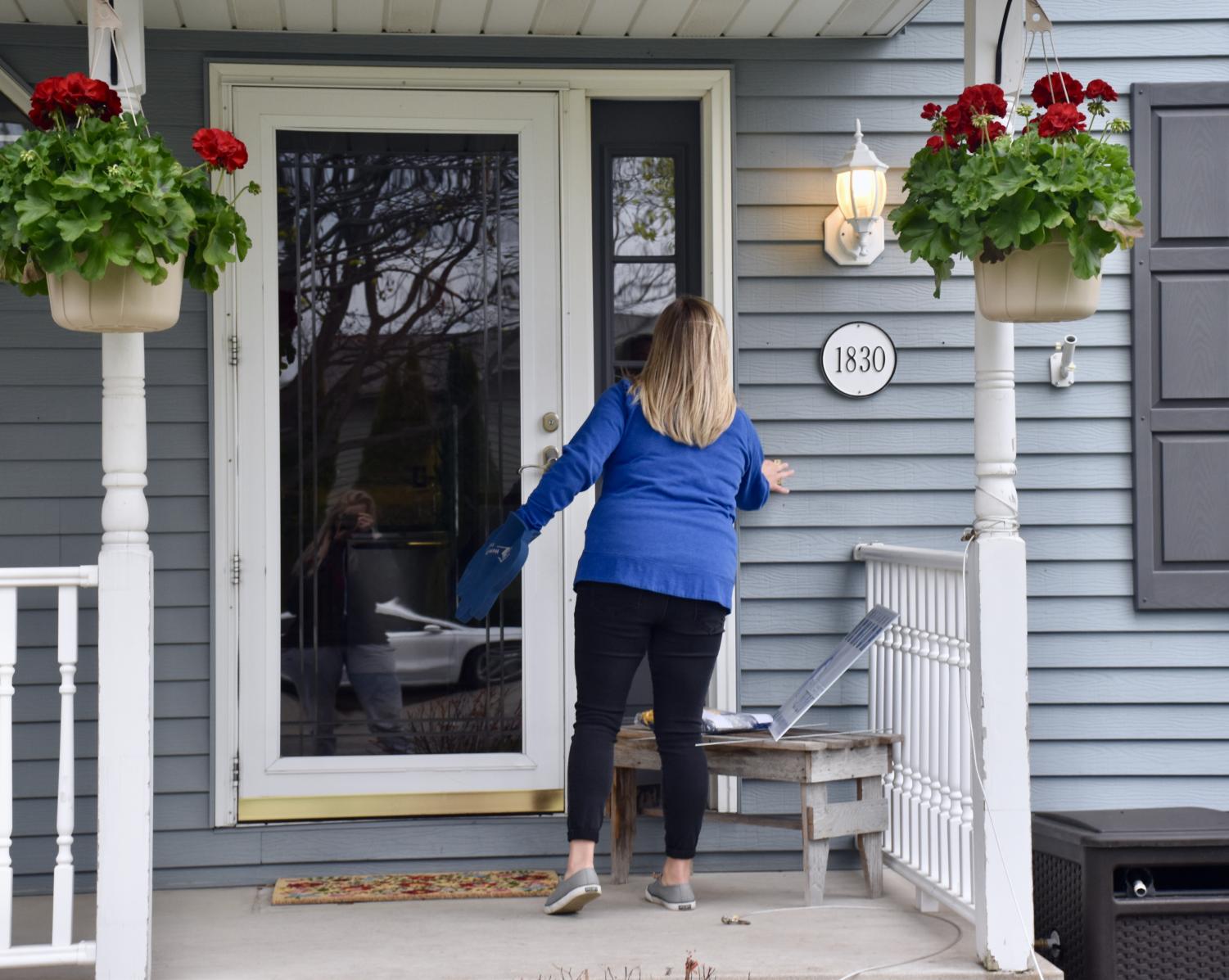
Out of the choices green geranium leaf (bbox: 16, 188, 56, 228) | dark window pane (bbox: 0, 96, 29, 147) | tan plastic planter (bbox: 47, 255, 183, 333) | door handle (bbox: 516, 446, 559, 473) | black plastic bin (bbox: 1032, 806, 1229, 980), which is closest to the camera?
green geranium leaf (bbox: 16, 188, 56, 228)

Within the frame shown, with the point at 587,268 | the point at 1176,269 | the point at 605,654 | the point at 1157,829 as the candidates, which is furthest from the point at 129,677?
the point at 1176,269

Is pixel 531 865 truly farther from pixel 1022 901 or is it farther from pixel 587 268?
pixel 587 268

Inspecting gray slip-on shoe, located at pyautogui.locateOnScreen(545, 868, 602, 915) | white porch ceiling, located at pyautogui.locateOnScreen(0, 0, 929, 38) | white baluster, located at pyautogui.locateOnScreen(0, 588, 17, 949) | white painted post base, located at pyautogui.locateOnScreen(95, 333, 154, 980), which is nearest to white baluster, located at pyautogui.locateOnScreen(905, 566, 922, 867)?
gray slip-on shoe, located at pyautogui.locateOnScreen(545, 868, 602, 915)

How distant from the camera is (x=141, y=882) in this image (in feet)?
9.69

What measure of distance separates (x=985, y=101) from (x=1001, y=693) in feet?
4.30

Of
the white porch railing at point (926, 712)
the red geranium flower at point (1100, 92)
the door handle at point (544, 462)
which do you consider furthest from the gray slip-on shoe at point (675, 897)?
the red geranium flower at point (1100, 92)

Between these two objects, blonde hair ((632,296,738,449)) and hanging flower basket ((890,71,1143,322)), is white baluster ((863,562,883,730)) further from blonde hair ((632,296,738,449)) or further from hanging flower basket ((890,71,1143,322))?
hanging flower basket ((890,71,1143,322))

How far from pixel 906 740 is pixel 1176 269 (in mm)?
1707

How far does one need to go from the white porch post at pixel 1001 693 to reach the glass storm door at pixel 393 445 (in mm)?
1407

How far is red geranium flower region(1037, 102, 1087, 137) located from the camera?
2889 mm

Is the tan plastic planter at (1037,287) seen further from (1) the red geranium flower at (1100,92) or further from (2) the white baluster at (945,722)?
(2) the white baluster at (945,722)

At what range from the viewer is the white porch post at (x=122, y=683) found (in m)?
2.93

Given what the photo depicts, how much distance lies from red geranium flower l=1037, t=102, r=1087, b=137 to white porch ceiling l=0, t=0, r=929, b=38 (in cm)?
113

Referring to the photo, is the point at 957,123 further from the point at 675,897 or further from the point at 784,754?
the point at 675,897
